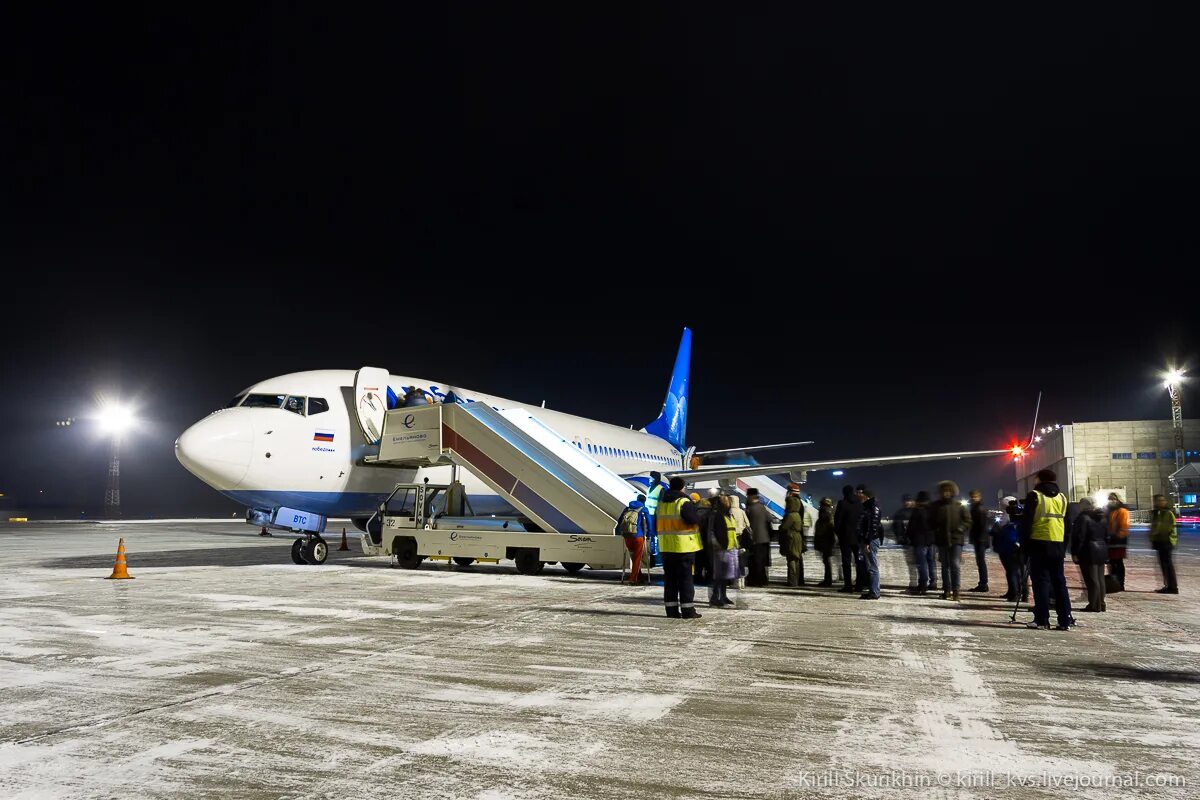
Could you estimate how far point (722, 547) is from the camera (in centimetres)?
1014

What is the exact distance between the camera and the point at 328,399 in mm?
15609

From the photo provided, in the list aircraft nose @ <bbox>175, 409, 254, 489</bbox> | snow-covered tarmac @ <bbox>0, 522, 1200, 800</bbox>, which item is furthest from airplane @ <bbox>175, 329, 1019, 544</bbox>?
snow-covered tarmac @ <bbox>0, 522, 1200, 800</bbox>

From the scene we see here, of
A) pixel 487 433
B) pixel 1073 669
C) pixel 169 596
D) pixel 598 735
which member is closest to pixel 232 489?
pixel 169 596

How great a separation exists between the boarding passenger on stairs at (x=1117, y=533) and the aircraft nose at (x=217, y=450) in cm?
1410

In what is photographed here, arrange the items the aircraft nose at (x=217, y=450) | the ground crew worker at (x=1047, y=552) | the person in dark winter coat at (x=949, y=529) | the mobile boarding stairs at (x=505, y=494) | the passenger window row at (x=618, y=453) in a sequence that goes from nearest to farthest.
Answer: the ground crew worker at (x=1047, y=552) → the person in dark winter coat at (x=949, y=529) → the aircraft nose at (x=217, y=450) → the mobile boarding stairs at (x=505, y=494) → the passenger window row at (x=618, y=453)

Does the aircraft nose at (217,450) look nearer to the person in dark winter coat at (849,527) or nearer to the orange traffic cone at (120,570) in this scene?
the orange traffic cone at (120,570)

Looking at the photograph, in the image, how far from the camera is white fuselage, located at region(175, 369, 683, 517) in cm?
1378

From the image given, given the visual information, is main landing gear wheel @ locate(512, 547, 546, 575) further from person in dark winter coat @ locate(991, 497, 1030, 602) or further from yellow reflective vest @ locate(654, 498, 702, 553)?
person in dark winter coat @ locate(991, 497, 1030, 602)

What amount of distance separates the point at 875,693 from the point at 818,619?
394 cm

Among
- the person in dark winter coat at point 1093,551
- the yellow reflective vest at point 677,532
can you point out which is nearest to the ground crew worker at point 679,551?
the yellow reflective vest at point 677,532

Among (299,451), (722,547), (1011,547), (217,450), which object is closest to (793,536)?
(1011,547)

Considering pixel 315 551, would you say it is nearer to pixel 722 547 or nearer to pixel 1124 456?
pixel 722 547

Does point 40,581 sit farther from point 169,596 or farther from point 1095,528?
point 1095,528

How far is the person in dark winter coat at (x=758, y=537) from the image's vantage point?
526 inches
